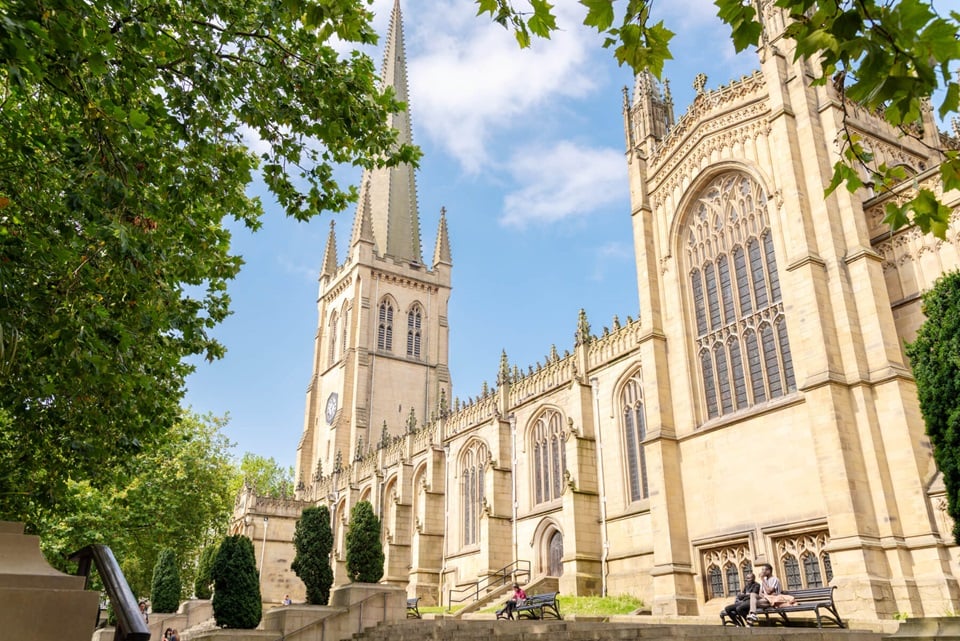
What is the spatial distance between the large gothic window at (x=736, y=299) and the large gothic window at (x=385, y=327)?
38561mm

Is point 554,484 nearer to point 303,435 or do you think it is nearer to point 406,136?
point 303,435

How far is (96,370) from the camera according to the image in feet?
27.3

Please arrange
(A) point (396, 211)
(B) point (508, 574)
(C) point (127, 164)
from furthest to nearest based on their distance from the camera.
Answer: (A) point (396, 211) → (B) point (508, 574) → (C) point (127, 164)

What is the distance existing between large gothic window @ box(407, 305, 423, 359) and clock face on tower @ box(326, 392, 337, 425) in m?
6.92

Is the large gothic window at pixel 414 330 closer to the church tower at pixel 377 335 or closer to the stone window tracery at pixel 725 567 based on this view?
the church tower at pixel 377 335

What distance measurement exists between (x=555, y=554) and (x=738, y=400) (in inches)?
455

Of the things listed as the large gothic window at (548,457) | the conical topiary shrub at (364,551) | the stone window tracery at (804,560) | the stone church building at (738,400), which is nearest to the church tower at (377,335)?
the stone church building at (738,400)

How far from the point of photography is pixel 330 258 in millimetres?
68562

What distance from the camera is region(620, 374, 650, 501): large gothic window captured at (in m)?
25.2

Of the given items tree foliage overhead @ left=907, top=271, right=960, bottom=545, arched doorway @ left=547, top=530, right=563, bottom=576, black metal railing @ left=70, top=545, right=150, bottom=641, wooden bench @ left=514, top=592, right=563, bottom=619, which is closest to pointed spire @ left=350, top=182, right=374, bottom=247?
arched doorway @ left=547, top=530, right=563, bottom=576

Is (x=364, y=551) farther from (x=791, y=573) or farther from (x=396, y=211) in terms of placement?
(x=396, y=211)

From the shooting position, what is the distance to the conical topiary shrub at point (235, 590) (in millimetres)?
19047

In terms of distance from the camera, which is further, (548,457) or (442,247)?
(442,247)

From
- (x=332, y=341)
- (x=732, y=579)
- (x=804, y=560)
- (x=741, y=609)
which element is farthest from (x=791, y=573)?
(x=332, y=341)
